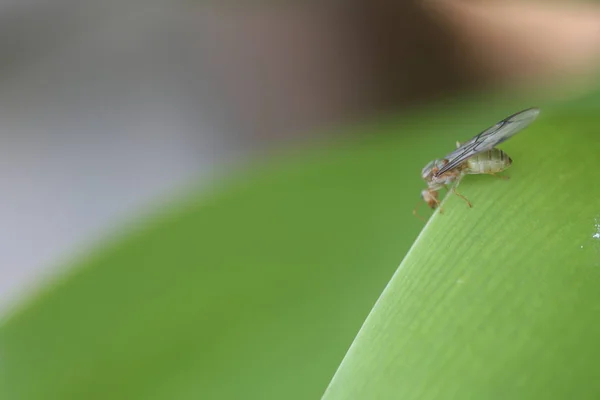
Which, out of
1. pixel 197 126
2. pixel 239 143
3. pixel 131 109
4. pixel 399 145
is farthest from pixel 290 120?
pixel 399 145

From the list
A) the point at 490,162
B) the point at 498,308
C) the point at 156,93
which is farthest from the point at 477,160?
the point at 156,93

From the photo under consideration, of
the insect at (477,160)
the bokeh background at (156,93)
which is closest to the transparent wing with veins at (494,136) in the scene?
the insect at (477,160)

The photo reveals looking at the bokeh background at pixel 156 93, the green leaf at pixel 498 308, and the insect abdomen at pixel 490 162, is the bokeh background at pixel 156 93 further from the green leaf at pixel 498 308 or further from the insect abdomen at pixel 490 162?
the green leaf at pixel 498 308

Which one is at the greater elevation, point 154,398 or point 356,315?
point 356,315

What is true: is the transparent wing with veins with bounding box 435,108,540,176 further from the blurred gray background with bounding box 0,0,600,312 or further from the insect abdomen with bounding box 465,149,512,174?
the blurred gray background with bounding box 0,0,600,312

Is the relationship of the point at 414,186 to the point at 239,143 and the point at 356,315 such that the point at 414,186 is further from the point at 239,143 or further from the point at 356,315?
the point at 239,143

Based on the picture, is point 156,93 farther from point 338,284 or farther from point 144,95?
point 338,284

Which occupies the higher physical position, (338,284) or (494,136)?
(494,136)
